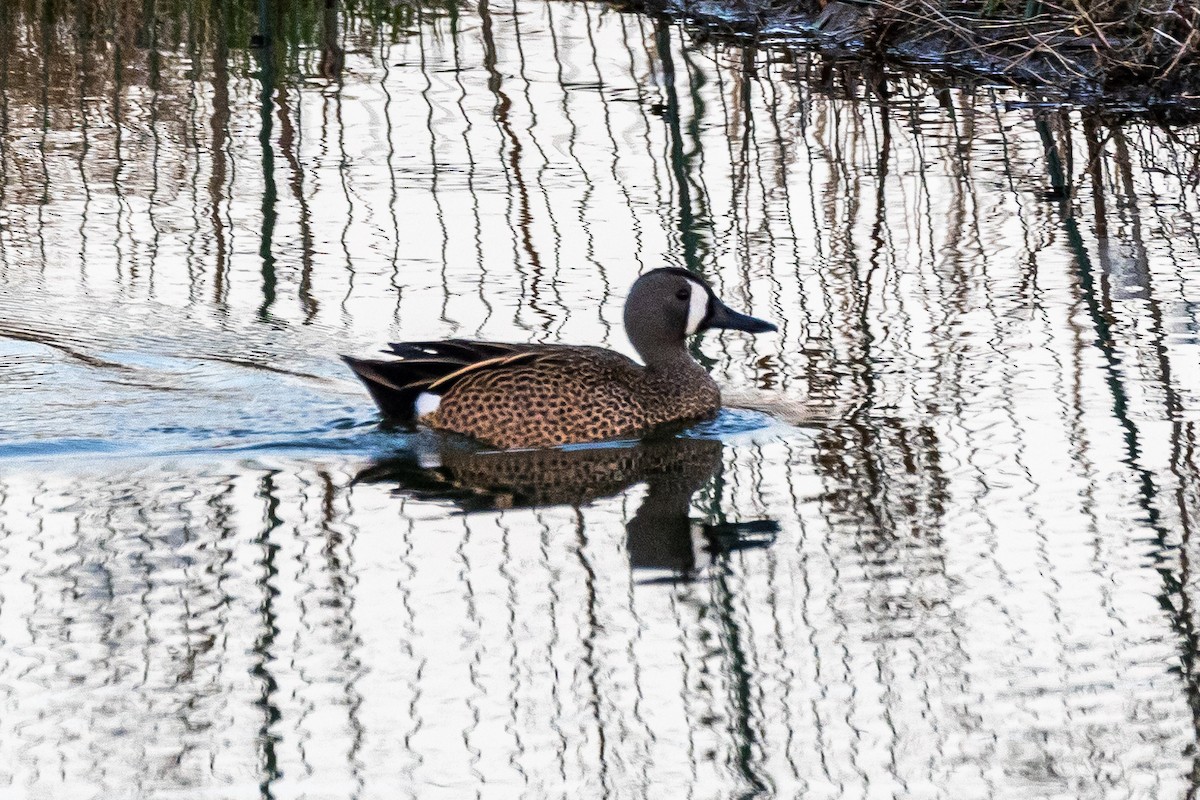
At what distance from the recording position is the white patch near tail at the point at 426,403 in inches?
263

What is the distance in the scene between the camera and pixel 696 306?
698 cm

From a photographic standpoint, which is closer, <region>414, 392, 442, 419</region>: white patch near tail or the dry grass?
<region>414, 392, 442, 419</region>: white patch near tail

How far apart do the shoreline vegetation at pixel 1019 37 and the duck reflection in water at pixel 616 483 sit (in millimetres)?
5034

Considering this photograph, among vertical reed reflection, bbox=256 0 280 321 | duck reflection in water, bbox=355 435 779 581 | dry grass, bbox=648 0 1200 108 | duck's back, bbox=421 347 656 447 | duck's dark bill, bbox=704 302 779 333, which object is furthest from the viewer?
dry grass, bbox=648 0 1200 108

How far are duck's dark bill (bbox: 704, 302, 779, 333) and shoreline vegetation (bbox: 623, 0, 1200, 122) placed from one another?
433 cm

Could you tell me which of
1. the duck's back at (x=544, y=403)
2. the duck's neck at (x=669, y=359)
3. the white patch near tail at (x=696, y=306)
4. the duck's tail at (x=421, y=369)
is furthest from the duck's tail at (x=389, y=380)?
the white patch near tail at (x=696, y=306)

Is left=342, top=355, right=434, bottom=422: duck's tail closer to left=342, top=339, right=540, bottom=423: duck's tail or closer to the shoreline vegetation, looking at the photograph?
left=342, top=339, right=540, bottom=423: duck's tail

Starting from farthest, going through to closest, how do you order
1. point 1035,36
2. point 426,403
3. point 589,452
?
point 1035,36
point 426,403
point 589,452

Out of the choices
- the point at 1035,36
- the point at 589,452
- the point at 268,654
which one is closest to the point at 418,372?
the point at 589,452

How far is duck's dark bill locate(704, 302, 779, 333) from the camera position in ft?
22.7

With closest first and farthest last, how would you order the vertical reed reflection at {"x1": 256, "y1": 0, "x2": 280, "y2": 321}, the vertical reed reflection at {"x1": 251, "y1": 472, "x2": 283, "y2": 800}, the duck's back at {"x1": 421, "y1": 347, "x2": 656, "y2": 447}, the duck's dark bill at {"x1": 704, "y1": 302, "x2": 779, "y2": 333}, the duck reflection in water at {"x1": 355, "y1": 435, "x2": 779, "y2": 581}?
1. the vertical reed reflection at {"x1": 251, "y1": 472, "x2": 283, "y2": 800}
2. the duck reflection in water at {"x1": 355, "y1": 435, "x2": 779, "y2": 581}
3. the duck's back at {"x1": 421, "y1": 347, "x2": 656, "y2": 447}
4. the duck's dark bill at {"x1": 704, "y1": 302, "x2": 779, "y2": 333}
5. the vertical reed reflection at {"x1": 256, "y1": 0, "x2": 280, "y2": 321}

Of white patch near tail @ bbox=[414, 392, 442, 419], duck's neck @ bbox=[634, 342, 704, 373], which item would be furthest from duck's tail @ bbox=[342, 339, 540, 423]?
duck's neck @ bbox=[634, 342, 704, 373]

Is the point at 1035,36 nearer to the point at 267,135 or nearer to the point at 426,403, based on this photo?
the point at 267,135

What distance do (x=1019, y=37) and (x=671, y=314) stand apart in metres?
5.38
